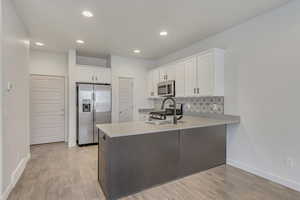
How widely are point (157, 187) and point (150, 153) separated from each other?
0.52 meters

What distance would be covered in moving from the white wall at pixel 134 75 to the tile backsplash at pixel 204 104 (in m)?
1.42

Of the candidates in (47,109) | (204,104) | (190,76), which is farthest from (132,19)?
(47,109)

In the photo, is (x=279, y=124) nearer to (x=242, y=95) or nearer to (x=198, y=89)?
(x=242, y=95)

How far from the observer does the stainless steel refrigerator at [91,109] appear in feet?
13.6

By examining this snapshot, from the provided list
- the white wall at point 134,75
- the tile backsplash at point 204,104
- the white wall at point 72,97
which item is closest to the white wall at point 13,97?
the white wall at point 72,97

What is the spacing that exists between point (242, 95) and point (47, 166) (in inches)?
152

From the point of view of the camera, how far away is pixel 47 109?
14.6 feet

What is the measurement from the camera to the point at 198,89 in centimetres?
321

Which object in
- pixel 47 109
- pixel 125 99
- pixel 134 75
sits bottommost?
pixel 47 109

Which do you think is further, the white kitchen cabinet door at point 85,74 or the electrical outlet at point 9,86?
the white kitchen cabinet door at point 85,74

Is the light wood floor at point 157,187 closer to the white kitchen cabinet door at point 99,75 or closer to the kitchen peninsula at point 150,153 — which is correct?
the kitchen peninsula at point 150,153

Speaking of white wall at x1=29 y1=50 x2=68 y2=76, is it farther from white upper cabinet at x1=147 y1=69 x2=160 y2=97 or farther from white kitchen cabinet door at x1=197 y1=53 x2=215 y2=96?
white kitchen cabinet door at x1=197 y1=53 x2=215 y2=96

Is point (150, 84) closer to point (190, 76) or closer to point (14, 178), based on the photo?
point (190, 76)

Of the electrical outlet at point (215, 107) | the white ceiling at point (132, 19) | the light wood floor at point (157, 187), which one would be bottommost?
the light wood floor at point (157, 187)
